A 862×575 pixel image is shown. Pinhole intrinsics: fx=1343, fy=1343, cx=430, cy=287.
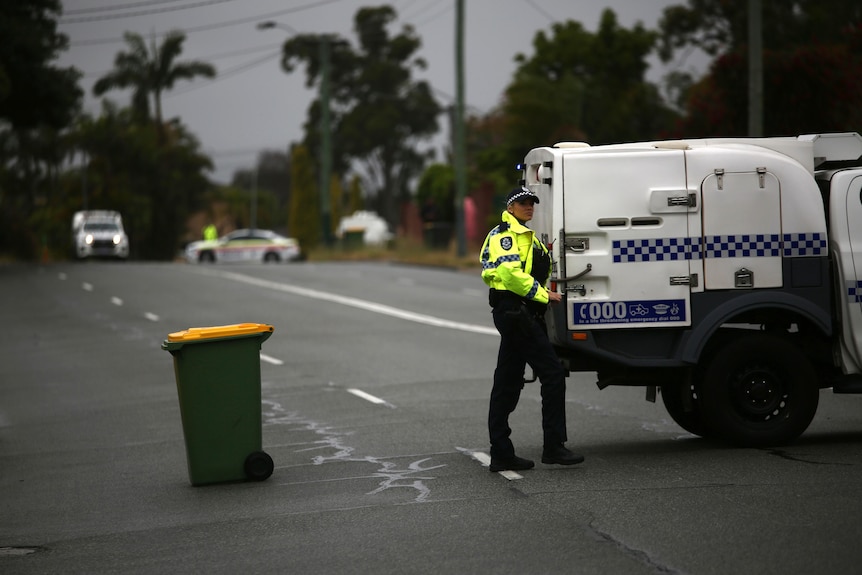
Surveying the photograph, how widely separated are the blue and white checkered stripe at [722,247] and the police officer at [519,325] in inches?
30.4

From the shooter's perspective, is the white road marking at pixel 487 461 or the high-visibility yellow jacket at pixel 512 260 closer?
the high-visibility yellow jacket at pixel 512 260

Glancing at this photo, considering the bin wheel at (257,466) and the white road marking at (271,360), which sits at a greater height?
the bin wheel at (257,466)

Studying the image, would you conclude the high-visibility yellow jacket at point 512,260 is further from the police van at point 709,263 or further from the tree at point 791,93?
the tree at point 791,93

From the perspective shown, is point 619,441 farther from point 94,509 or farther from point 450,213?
point 450,213

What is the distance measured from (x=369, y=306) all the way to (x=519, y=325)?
59.2 feet

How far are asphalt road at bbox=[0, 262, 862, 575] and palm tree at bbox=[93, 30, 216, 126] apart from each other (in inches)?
2271

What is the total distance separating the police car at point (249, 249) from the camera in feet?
189

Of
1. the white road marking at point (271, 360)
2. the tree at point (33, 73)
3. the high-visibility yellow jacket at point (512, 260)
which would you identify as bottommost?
the white road marking at point (271, 360)

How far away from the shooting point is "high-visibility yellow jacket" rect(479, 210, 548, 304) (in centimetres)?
921

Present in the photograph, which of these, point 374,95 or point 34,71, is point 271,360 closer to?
point 34,71

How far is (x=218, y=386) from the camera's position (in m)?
9.59

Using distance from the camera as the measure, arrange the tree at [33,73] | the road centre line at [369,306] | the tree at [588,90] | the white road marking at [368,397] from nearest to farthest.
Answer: the white road marking at [368,397] → the road centre line at [369,306] → the tree at [33,73] → the tree at [588,90]

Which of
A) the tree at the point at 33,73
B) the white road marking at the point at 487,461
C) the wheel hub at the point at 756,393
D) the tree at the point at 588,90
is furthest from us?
the tree at the point at 588,90

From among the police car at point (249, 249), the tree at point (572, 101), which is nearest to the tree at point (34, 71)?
the police car at point (249, 249)
